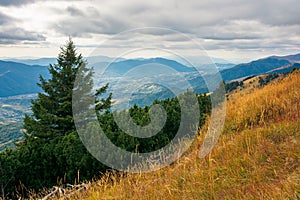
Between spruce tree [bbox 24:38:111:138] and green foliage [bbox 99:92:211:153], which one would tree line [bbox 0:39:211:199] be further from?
spruce tree [bbox 24:38:111:138]

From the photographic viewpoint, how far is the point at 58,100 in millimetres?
29078

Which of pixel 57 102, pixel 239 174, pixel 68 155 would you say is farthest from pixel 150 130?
pixel 57 102

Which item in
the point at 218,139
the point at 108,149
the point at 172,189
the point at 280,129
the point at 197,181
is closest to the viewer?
the point at 172,189

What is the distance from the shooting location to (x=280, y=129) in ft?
19.5

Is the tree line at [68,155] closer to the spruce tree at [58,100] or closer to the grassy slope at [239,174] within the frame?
the grassy slope at [239,174]

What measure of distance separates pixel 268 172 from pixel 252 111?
437 cm

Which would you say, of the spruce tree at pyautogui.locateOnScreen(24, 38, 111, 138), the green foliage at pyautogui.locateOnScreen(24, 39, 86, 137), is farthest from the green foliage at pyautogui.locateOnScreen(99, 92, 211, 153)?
the green foliage at pyautogui.locateOnScreen(24, 39, 86, 137)

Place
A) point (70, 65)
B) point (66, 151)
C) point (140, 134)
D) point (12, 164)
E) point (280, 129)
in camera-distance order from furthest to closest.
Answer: point (70, 65) < point (12, 164) < point (66, 151) < point (140, 134) < point (280, 129)

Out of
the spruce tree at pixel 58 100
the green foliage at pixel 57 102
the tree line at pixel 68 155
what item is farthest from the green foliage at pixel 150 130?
the green foliage at pixel 57 102

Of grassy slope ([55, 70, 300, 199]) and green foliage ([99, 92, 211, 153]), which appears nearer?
grassy slope ([55, 70, 300, 199])

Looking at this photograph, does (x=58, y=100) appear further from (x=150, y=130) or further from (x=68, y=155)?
(x=150, y=130)

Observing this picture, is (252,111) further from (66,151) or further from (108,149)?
(66,151)

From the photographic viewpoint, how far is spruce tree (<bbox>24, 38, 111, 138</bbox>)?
26.3 meters

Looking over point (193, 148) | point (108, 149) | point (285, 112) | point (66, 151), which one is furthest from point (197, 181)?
point (66, 151)
